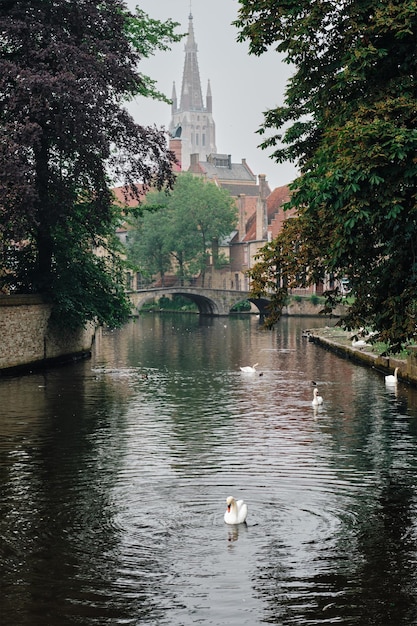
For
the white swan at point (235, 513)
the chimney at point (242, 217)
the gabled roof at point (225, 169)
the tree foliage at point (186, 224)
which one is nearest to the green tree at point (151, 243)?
the tree foliage at point (186, 224)

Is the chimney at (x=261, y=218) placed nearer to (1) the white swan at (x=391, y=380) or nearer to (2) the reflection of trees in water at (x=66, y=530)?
(1) the white swan at (x=391, y=380)

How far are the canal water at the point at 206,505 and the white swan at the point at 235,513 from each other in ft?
0.37

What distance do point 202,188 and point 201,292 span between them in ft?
47.8

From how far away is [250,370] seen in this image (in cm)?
3669

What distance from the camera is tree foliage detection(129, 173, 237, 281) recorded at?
103938mm

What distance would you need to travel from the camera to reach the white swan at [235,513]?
570 inches

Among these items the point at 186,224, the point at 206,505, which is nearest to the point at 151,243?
the point at 186,224

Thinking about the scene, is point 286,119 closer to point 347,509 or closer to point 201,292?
point 347,509

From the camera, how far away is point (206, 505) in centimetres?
1598

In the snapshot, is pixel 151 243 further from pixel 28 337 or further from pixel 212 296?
pixel 28 337

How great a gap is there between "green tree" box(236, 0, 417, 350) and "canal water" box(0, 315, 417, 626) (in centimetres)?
306

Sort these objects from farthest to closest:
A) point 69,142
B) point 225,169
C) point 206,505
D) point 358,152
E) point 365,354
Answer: point 225,169, point 365,354, point 69,142, point 358,152, point 206,505

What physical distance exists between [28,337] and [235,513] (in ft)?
79.0

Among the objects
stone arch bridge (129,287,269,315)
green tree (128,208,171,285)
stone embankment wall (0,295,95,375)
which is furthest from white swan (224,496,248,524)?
green tree (128,208,171,285)
